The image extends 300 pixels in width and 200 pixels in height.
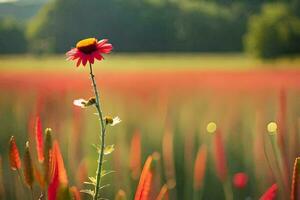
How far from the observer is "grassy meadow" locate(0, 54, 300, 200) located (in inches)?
36.2

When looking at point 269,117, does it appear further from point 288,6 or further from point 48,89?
point 288,6

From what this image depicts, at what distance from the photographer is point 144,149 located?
1850mm

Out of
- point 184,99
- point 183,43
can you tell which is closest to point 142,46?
point 183,43

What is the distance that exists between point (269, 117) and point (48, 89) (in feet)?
3.23

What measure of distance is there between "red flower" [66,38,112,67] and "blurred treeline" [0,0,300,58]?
18.7 feet

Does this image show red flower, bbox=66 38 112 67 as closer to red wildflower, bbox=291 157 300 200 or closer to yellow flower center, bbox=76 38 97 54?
yellow flower center, bbox=76 38 97 54

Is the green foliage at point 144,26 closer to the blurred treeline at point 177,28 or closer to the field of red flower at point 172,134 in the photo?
the blurred treeline at point 177,28

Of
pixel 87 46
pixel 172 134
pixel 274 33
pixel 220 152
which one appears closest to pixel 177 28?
pixel 274 33

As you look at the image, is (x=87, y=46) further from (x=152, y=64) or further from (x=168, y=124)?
(x=152, y=64)

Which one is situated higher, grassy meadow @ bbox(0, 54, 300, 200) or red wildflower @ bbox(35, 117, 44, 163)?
red wildflower @ bbox(35, 117, 44, 163)

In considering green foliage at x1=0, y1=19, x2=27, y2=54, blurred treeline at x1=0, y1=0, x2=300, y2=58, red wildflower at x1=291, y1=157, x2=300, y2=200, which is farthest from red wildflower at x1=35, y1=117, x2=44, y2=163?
green foliage at x1=0, y1=19, x2=27, y2=54

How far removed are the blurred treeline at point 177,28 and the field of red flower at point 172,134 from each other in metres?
4.01

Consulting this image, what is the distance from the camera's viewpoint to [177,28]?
8.89 m

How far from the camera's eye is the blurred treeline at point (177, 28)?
7.11m
